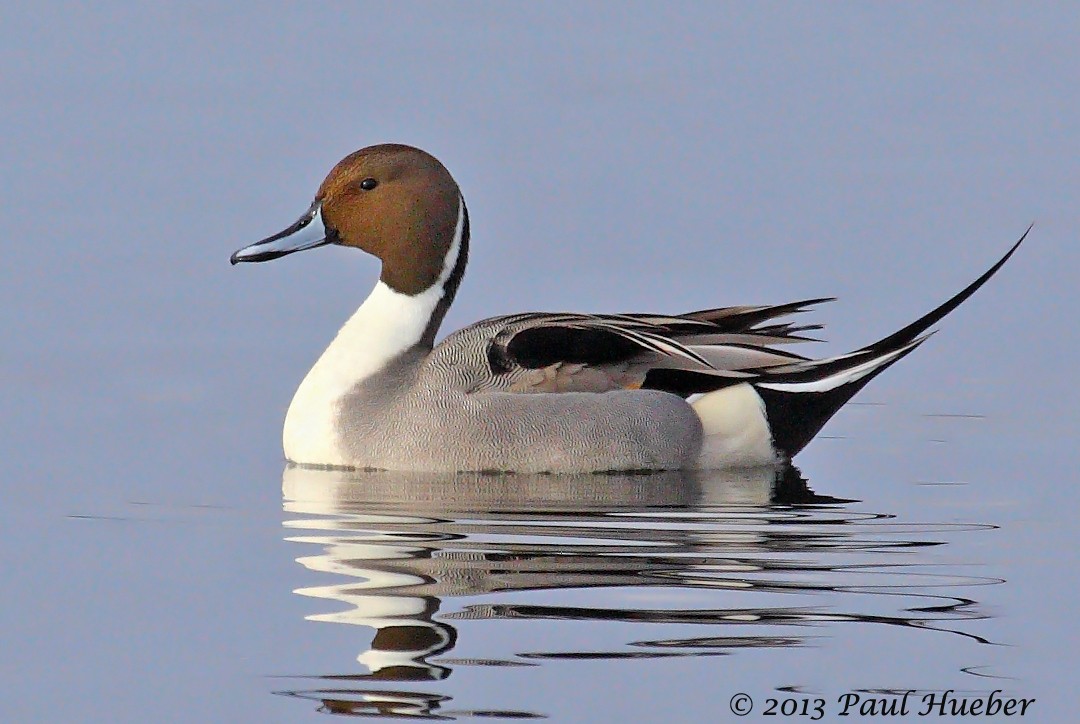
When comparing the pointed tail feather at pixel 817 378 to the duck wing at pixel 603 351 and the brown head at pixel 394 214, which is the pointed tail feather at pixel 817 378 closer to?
the duck wing at pixel 603 351

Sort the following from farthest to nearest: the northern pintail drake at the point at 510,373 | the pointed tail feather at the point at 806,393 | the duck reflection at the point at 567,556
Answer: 1. the pointed tail feather at the point at 806,393
2. the northern pintail drake at the point at 510,373
3. the duck reflection at the point at 567,556

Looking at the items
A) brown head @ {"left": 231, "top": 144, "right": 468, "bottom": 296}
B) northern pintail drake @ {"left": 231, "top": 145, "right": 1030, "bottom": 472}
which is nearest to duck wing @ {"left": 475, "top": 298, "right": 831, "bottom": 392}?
northern pintail drake @ {"left": 231, "top": 145, "right": 1030, "bottom": 472}

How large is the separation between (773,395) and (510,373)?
1244mm

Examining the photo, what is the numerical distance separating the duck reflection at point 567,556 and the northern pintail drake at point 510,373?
0.51 feet

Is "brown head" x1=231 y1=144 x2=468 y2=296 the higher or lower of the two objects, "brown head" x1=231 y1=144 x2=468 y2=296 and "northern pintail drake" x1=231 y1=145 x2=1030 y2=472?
the higher

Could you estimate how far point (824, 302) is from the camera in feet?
27.4

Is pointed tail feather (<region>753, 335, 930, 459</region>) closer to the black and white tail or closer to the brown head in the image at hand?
the black and white tail

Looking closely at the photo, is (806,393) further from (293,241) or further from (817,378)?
(293,241)

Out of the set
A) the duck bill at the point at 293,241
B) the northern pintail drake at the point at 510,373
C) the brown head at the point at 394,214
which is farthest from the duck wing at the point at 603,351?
the duck bill at the point at 293,241

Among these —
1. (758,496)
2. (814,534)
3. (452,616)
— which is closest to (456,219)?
(758,496)

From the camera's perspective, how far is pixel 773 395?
322 inches

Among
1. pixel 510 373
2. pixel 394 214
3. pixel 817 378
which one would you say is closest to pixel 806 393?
pixel 817 378

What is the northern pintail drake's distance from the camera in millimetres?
7781

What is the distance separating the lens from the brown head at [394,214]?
27.1ft
